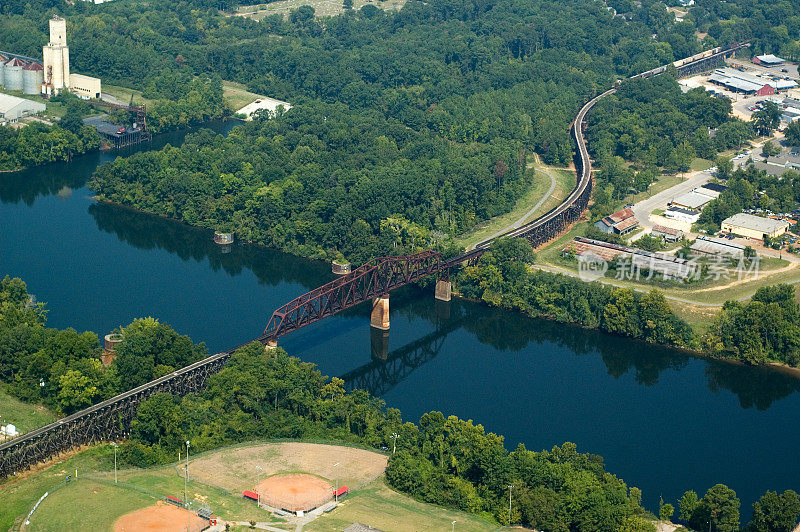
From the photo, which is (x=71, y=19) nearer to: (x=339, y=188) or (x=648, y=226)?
(x=339, y=188)

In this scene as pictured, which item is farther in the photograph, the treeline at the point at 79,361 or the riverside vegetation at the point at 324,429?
the treeline at the point at 79,361

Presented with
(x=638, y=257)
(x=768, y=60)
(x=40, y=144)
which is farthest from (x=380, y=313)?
(x=768, y=60)

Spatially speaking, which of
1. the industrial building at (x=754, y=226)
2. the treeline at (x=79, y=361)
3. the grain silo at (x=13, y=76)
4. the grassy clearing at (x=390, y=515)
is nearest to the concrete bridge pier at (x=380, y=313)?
the treeline at (x=79, y=361)

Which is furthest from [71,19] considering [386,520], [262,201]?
[386,520]

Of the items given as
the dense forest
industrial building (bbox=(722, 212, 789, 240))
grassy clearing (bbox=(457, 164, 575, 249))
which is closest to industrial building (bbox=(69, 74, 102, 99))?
the dense forest

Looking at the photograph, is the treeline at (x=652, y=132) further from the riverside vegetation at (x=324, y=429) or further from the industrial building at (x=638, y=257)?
the riverside vegetation at (x=324, y=429)
